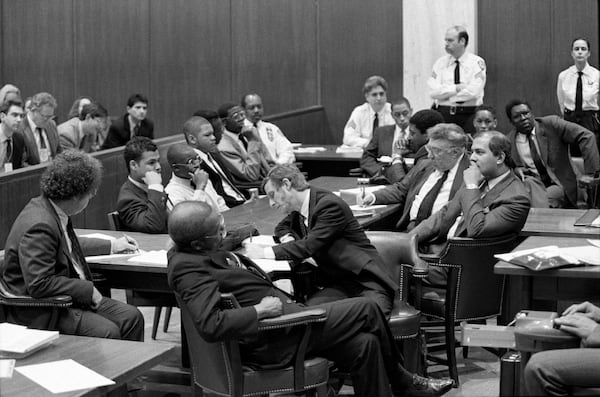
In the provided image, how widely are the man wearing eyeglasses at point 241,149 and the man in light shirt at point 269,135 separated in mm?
316

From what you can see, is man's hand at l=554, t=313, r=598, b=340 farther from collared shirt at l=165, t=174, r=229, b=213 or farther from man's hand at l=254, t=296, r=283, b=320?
collared shirt at l=165, t=174, r=229, b=213

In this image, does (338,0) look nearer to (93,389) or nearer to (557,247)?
(557,247)

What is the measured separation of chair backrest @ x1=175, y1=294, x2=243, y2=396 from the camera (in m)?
4.02

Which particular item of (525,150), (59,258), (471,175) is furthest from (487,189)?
(525,150)

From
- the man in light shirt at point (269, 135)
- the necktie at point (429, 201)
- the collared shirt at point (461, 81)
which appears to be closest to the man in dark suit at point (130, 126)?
the man in light shirt at point (269, 135)

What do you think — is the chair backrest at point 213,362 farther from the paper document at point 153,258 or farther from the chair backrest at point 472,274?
the chair backrest at point 472,274

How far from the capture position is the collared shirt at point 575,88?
10.4 meters

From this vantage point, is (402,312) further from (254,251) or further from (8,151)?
(8,151)

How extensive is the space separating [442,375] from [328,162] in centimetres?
431

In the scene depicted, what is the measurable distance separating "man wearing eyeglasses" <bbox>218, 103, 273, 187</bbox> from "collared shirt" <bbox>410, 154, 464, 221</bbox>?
2135mm

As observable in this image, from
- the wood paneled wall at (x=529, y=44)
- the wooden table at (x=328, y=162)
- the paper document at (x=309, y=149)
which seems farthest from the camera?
the wood paneled wall at (x=529, y=44)

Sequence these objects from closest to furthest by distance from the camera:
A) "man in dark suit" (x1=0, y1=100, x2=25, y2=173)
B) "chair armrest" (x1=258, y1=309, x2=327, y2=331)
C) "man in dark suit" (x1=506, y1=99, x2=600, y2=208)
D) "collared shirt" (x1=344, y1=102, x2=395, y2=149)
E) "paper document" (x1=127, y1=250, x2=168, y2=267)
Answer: "chair armrest" (x1=258, y1=309, x2=327, y2=331)
"paper document" (x1=127, y1=250, x2=168, y2=267)
"man in dark suit" (x1=0, y1=100, x2=25, y2=173)
"man in dark suit" (x1=506, y1=99, x2=600, y2=208)
"collared shirt" (x1=344, y1=102, x2=395, y2=149)

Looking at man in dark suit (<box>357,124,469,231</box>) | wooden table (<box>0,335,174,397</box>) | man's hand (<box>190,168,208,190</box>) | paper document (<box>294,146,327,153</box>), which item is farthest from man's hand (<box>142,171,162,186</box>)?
paper document (<box>294,146,327,153</box>)

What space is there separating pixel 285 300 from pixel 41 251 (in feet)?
3.40
